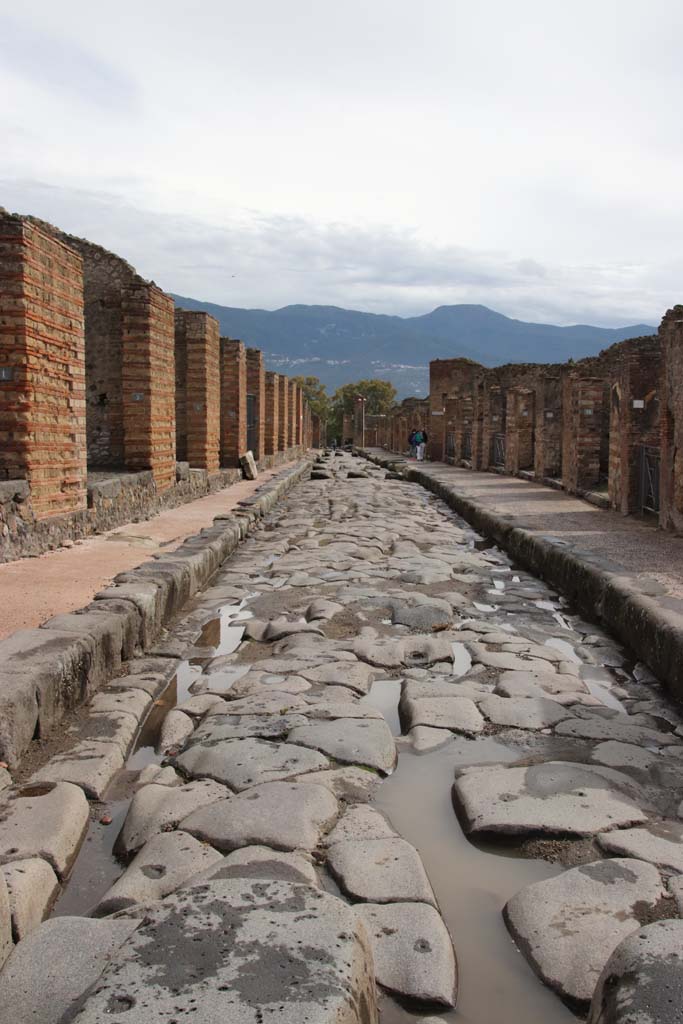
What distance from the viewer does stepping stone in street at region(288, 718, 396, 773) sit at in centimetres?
330

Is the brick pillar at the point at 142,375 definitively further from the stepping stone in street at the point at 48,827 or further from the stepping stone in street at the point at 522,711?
the stepping stone in street at the point at 48,827

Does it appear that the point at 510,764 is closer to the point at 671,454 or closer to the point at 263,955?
the point at 263,955

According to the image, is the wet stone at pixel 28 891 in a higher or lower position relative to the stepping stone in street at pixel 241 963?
lower

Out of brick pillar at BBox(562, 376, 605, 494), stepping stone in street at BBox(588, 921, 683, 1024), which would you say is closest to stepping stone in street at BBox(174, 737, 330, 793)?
stepping stone in street at BBox(588, 921, 683, 1024)

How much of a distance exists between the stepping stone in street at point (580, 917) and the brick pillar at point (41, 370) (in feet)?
19.1

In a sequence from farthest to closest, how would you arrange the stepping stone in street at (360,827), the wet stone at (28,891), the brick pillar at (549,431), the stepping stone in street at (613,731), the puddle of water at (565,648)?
the brick pillar at (549,431)
the puddle of water at (565,648)
the stepping stone in street at (613,731)
the stepping stone in street at (360,827)
the wet stone at (28,891)

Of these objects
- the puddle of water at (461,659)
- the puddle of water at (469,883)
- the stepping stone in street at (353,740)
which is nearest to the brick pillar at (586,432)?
the puddle of water at (461,659)

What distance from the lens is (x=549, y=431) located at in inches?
685

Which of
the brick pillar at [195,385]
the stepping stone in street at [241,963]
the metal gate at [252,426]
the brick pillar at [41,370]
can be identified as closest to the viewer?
the stepping stone in street at [241,963]

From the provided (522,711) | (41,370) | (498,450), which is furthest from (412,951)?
(498,450)

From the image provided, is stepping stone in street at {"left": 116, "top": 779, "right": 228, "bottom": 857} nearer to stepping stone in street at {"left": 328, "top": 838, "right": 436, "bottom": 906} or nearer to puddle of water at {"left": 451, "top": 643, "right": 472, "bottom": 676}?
stepping stone in street at {"left": 328, "top": 838, "right": 436, "bottom": 906}

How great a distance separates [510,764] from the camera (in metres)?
3.28

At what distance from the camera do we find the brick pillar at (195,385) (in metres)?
14.8

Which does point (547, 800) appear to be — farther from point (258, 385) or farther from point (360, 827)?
point (258, 385)
